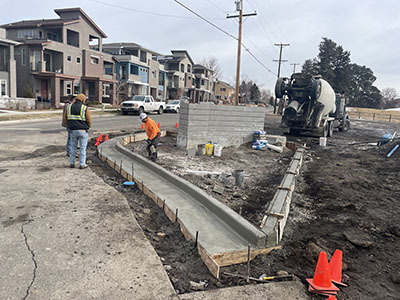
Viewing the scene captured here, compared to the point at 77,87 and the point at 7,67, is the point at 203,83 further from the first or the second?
the point at 7,67

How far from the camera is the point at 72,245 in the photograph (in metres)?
3.86

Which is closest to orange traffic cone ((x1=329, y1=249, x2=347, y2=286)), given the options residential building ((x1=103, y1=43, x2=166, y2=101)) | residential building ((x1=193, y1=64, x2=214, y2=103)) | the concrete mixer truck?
the concrete mixer truck

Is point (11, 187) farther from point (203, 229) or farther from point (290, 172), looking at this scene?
point (290, 172)

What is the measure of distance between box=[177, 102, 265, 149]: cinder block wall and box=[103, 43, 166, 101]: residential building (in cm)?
3347

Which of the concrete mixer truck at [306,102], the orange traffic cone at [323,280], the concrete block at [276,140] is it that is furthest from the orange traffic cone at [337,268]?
the concrete mixer truck at [306,102]

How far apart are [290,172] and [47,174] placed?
5834 millimetres

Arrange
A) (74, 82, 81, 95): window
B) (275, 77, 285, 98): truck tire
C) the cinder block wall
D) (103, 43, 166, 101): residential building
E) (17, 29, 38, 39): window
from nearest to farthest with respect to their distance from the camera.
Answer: the cinder block wall → (275, 77, 285, 98): truck tire → (17, 29, 38, 39): window → (74, 82, 81, 95): window → (103, 43, 166, 101): residential building

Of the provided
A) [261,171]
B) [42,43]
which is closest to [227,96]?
[42,43]

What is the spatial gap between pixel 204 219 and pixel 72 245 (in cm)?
196

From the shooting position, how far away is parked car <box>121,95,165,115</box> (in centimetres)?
2692

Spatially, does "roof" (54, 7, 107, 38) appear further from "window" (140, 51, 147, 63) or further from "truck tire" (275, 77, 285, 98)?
"truck tire" (275, 77, 285, 98)

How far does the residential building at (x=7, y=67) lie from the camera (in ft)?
94.3

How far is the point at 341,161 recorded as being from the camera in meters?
11.8

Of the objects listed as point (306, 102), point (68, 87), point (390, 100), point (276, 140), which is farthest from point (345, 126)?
point (390, 100)
